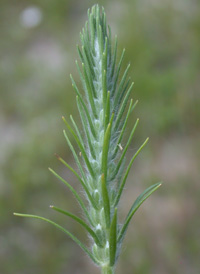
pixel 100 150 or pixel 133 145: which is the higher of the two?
pixel 100 150

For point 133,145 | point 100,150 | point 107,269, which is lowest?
point 133,145

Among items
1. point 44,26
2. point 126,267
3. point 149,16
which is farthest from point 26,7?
point 126,267

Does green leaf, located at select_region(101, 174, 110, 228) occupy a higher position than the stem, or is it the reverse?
green leaf, located at select_region(101, 174, 110, 228)

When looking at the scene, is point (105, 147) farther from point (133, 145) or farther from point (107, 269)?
point (133, 145)

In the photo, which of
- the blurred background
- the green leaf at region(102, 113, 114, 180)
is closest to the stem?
the green leaf at region(102, 113, 114, 180)

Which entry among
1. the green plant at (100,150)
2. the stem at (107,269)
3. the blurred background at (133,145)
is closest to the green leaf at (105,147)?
the green plant at (100,150)

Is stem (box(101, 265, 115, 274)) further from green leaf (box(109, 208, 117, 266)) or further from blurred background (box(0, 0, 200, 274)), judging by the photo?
blurred background (box(0, 0, 200, 274))

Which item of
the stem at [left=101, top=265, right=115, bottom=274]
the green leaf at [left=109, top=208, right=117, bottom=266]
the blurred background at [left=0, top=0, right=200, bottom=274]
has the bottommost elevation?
the blurred background at [left=0, top=0, right=200, bottom=274]

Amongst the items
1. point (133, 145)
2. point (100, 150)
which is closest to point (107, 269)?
point (100, 150)

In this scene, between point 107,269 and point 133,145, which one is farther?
point 133,145
